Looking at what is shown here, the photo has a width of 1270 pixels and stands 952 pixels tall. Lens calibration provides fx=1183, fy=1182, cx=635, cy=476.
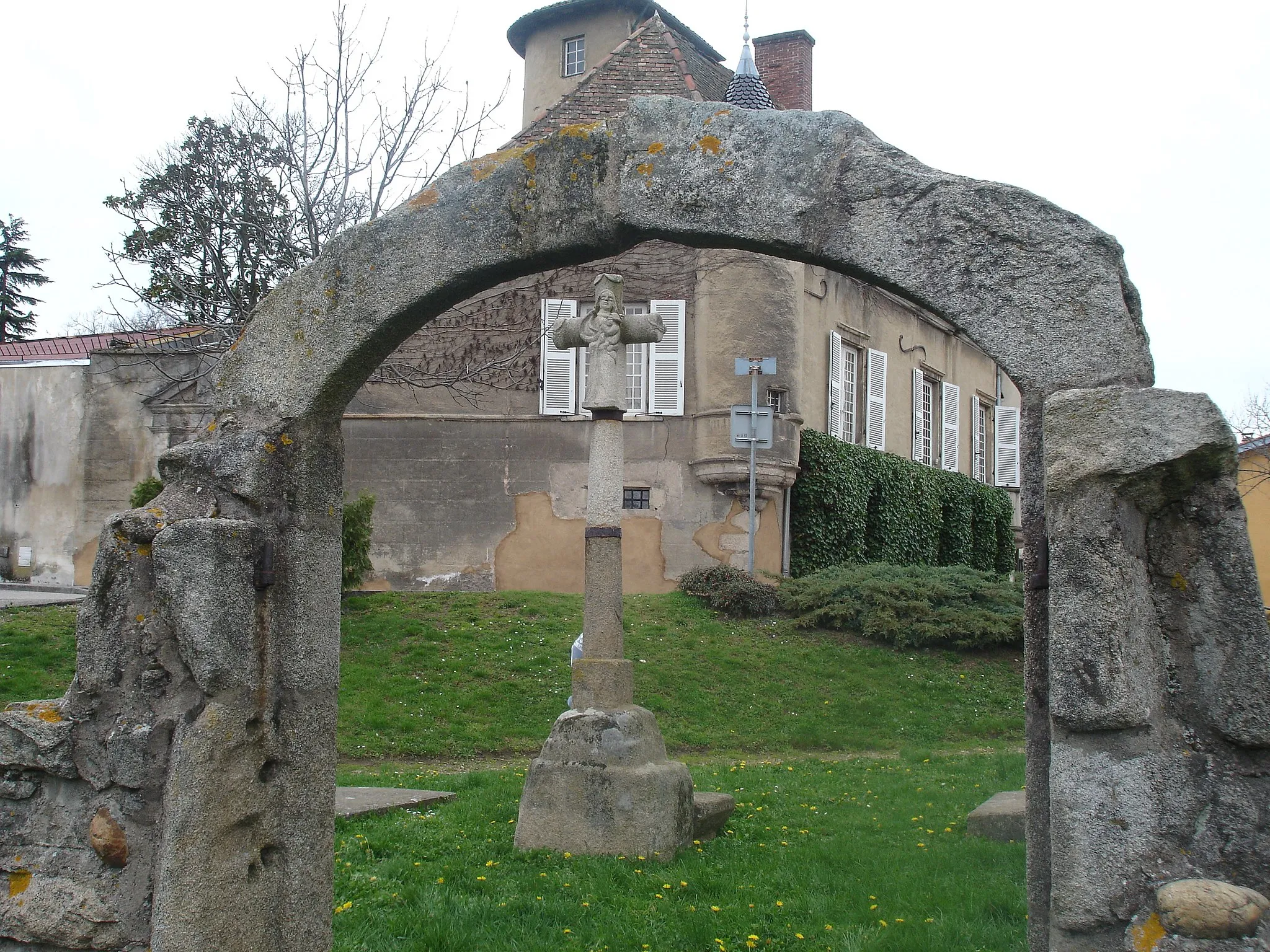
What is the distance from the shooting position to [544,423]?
1645 centimetres

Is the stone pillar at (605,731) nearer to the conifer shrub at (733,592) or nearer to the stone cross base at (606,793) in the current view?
the stone cross base at (606,793)

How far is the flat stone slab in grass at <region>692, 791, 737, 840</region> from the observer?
6852 mm

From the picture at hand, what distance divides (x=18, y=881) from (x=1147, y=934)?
3384 mm

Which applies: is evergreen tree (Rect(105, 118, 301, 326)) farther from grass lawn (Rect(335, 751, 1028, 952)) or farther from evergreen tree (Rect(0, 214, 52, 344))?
evergreen tree (Rect(0, 214, 52, 344))

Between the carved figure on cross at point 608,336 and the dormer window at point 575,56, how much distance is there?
53.9ft

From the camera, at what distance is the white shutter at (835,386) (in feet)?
58.2

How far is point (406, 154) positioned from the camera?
41.3 ft

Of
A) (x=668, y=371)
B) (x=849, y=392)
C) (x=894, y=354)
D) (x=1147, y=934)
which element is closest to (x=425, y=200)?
(x=1147, y=934)

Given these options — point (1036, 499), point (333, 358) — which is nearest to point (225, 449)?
point (333, 358)

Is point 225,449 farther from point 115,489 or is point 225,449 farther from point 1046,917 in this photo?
point 115,489

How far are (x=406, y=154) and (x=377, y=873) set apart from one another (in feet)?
28.8

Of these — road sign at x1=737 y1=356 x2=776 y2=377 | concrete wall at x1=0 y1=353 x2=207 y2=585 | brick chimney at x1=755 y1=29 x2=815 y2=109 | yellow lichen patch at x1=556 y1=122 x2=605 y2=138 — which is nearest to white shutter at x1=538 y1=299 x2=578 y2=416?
road sign at x1=737 y1=356 x2=776 y2=377

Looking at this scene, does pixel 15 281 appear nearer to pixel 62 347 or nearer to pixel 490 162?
pixel 62 347

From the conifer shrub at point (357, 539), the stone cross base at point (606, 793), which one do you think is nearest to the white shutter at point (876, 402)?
the conifer shrub at point (357, 539)
